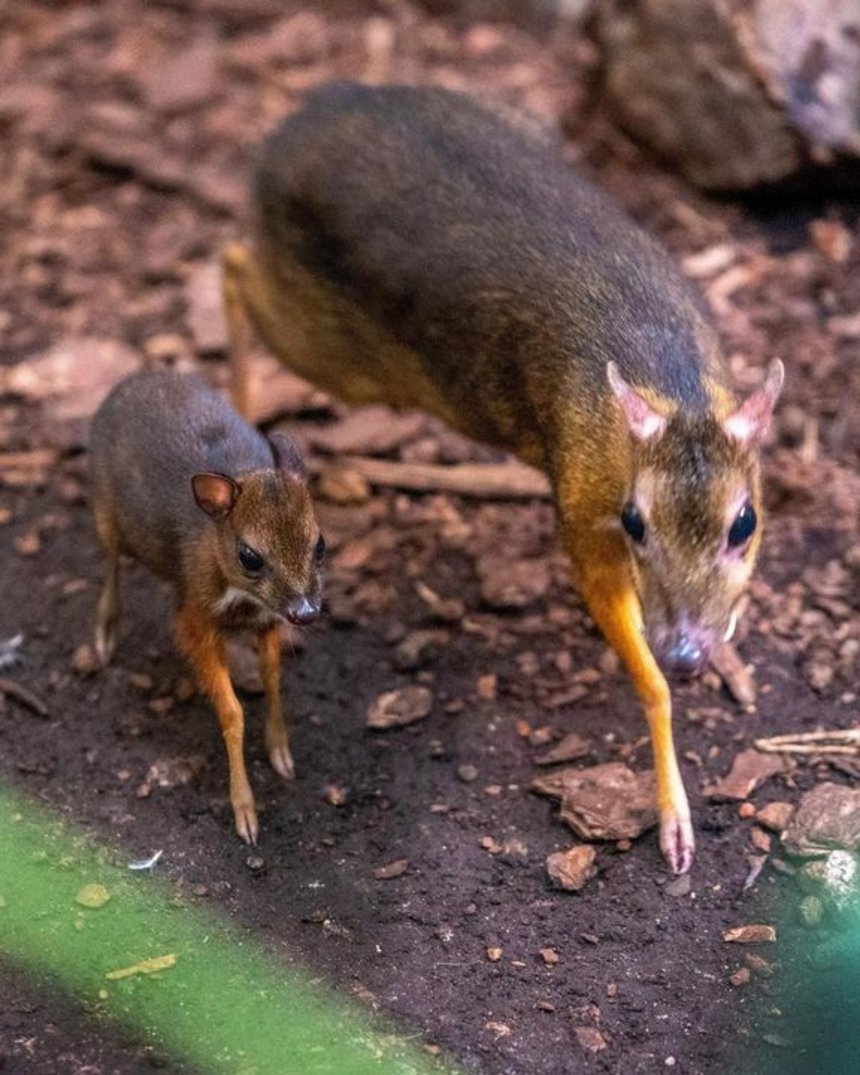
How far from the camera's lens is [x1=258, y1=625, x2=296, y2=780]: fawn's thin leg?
514cm

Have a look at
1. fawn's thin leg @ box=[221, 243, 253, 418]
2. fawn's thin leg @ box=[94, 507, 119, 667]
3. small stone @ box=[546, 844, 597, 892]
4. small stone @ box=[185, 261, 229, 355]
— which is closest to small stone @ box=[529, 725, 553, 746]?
small stone @ box=[546, 844, 597, 892]

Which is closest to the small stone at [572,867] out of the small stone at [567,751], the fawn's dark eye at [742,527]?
the small stone at [567,751]

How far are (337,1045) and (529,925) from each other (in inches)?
28.6

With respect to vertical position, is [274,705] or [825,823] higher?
[825,823]

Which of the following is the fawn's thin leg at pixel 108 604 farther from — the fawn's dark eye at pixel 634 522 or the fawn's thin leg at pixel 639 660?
the fawn's dark eye at pixel 634 522

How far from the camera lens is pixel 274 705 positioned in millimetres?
5168

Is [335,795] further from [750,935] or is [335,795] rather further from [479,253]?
[479,253]

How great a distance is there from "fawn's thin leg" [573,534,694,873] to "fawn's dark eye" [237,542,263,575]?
3.51 feet

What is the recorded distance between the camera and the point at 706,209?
7863mm

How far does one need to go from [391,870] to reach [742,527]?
1.43m

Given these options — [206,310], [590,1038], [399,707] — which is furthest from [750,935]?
[206,310]

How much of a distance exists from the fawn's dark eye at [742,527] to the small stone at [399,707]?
1.34m

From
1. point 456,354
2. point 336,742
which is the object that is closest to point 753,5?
point 456,354

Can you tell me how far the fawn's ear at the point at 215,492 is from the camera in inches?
184
